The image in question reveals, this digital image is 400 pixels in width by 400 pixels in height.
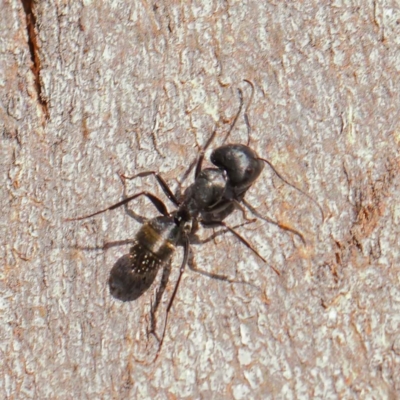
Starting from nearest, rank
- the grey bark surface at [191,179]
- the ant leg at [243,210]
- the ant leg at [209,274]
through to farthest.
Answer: the grey bark surface at [191,179] < the ant leg at [209,274] < the ant leg at [243,210]

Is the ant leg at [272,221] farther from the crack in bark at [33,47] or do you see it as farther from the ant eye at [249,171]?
the crack in bark at [33,47]

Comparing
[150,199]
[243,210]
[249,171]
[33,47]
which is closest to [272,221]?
[243,210]

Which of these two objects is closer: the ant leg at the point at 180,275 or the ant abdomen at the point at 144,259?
the ant leg at the point at 180,275

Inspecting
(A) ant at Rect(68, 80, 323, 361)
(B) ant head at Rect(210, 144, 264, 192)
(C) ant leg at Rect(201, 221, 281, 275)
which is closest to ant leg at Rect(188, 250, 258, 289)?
(A) ant at Rect(68, 80, 323, 361)

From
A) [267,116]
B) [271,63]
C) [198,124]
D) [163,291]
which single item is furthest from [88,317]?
[271,63]

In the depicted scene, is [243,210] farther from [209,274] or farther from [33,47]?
[33,47]

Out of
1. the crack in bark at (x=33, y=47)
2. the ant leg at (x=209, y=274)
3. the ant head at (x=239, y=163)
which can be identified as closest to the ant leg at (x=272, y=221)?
the ant head at (x=239, y=163)

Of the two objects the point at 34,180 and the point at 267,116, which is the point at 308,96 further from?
the point at 34,180

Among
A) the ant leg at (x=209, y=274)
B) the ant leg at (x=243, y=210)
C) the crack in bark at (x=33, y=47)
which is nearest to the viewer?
the ant leg at (x=209, y=274)
